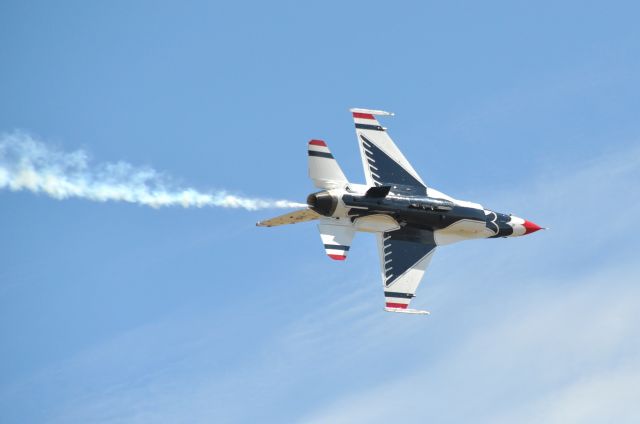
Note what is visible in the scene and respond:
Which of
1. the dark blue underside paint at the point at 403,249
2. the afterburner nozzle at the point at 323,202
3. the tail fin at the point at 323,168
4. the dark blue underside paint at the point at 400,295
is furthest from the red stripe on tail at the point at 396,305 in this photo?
the tail fin at the point at 323,168

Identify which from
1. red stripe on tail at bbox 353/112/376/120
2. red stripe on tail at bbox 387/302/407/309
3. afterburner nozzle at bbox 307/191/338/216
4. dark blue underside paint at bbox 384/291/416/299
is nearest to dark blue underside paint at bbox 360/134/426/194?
red stripe on tail at bbox 353/112/376/120

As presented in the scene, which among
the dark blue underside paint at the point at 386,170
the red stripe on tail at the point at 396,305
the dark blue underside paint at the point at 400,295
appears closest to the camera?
the red stripe on tail at the point at 396,305

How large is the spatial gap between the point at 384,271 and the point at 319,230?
4.54 metres

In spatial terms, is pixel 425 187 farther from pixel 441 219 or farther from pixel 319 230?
pixel 319 230

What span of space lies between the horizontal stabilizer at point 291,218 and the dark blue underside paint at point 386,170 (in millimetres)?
5463

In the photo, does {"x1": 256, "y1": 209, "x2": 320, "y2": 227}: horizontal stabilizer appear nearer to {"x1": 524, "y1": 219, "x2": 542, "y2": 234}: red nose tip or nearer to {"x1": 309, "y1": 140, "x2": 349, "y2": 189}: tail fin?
{"x1": 309, "y1": 140, "x2": 349, "y2": 189}: tail fin

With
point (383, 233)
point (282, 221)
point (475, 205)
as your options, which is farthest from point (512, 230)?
point (282, 221)

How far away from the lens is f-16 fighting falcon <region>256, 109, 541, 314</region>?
7325 cm

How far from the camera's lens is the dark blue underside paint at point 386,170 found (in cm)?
7750

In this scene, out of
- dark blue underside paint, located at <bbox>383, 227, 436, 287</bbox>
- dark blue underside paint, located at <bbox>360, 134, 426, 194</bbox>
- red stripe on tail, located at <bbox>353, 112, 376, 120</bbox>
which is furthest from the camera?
red stripe on tail, located at <bbox>353, 112, 376, 120</bbox>

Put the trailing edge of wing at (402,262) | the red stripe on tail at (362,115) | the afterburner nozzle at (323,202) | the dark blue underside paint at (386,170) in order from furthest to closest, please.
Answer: the red stripe on tail at (362,115)
the dark blue underside paint at (386,170)
the trailing edge of wing at (402,262)
the afterburner nozzle at (323,202)

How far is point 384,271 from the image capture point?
74.9 meters

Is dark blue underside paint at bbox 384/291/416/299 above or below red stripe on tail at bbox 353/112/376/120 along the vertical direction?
below

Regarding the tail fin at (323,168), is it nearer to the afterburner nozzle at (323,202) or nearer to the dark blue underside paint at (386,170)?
the afterburner nozzle at (323,202)
